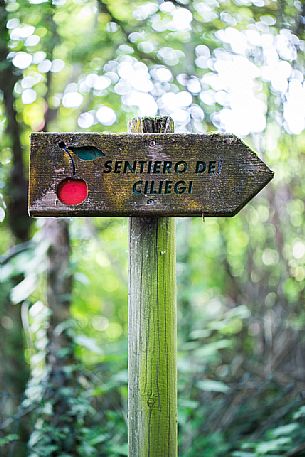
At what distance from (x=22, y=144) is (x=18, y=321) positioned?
1.01m

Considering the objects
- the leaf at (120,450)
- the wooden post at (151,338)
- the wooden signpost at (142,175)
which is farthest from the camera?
the leaf at (120,450)

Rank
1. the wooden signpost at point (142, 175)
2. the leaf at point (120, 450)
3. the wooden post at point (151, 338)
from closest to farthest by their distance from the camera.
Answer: the wooden signpost at point (142, 175) < the wooden post at point (151, 338) < the leaf at point (120, 450)

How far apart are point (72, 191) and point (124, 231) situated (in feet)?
8.09

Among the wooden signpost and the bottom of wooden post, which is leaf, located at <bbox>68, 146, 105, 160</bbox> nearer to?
the wooden signpost

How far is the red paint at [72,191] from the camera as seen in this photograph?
1.30 m

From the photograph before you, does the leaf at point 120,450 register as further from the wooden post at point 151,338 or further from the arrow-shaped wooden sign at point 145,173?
the arrow-shaped wooden sign at point 145,173

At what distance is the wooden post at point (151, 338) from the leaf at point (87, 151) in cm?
16

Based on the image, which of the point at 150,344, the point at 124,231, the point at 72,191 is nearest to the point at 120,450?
A: the point at 150,344

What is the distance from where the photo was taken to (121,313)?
461 centimetres

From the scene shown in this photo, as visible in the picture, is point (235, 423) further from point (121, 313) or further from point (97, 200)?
point (97, 200)

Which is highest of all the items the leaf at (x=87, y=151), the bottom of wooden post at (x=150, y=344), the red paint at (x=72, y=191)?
the leaf at (x=87, y=151)

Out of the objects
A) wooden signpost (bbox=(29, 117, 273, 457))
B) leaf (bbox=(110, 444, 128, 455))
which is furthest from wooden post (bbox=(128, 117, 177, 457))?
leaf (bbox=(110, 444, 128, 455))

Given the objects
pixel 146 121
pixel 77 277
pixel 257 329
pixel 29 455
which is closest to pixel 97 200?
pixel 146 121

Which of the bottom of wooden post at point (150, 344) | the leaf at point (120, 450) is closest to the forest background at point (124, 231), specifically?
the leaf at point (120, 450)
